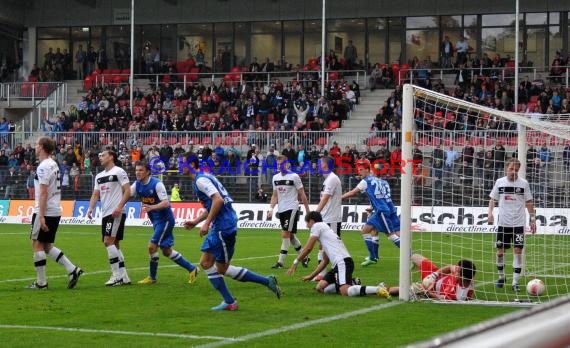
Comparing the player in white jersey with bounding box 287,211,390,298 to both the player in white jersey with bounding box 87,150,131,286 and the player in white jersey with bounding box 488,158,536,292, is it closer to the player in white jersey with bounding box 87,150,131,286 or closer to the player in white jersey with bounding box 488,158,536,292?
the player in white jersey with bounding box 488,158,536,292

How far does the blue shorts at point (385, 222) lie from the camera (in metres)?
17.0

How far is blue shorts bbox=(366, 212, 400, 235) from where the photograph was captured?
1697 cm

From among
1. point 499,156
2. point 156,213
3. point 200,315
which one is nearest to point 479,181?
point 499,156

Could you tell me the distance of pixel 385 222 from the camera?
17.0m

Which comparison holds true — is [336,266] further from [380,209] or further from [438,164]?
[438,164]

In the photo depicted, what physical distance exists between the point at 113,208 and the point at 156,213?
67 centimetres

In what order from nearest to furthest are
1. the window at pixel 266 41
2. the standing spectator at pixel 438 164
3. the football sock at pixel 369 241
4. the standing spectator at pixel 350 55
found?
the football sock at pixel 369 241
the standing spectator at pixel 438 164
the standing spectator at pixel 350 55
the window at pixel 266 41

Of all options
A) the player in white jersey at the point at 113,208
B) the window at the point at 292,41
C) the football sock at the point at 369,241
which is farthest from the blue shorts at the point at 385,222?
the window at the point at 292,41

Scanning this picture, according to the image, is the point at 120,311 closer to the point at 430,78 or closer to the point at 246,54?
the point at 430,78

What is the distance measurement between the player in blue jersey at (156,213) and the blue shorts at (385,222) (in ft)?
14.5

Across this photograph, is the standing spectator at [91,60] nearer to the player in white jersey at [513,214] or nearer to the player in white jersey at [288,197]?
the player in white jersey at [288,197]

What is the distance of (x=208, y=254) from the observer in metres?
10.3

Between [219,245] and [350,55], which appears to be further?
[350,55]

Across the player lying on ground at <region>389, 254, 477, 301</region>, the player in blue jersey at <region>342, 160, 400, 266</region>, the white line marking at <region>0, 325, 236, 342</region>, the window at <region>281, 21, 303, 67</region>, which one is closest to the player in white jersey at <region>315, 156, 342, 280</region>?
the player in blue jersey at <region>342, 160, 400, 266</region>
